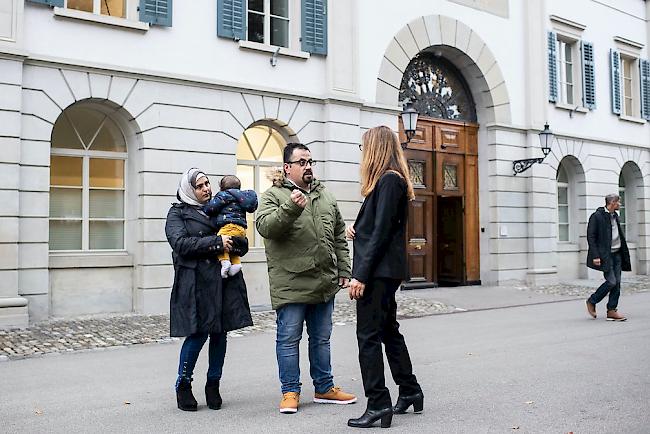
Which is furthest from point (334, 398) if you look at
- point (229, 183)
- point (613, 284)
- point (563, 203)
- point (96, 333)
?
point (563, 203)

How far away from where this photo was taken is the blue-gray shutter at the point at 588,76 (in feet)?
63.9

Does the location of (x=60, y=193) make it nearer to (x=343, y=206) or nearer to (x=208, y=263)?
(x=343, y=206)

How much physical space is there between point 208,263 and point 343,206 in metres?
8.80

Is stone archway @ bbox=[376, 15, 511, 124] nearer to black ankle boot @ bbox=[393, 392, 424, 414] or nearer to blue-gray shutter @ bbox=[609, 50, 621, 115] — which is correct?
blue-gray shutter @ bbox=[609, 50, 621, 115]

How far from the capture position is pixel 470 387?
239 inches

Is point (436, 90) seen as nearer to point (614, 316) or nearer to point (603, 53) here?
point (603, 53)

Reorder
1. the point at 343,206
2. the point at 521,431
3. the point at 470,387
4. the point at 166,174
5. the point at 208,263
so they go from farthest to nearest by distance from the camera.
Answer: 1. the point at 343,206
2. the point at 166,174
3. the point at 470,387
4. the point at 208,263
5. the point at 521,431

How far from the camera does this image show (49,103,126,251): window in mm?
11344

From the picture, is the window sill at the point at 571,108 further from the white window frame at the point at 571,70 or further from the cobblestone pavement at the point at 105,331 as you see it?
the cobblestone pavement at the point at 105,331

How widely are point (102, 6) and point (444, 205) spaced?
30.4 ft

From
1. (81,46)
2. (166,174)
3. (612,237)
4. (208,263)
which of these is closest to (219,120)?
(166,174)

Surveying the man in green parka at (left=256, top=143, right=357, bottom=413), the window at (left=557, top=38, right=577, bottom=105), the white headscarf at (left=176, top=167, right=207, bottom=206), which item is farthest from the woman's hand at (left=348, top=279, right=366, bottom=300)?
the window at (left=557, top=38, right=577, bottom=105)

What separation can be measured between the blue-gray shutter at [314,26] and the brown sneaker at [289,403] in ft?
31.0

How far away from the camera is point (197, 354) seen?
532 cm
